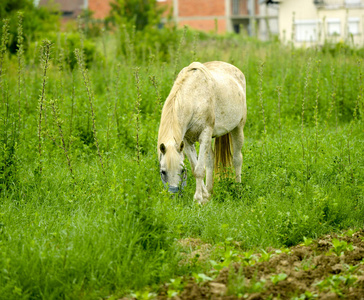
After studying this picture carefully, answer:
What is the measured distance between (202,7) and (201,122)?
44.5 metres

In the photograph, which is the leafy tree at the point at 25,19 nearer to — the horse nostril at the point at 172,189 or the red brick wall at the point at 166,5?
the red brick wall at the point at 166,5

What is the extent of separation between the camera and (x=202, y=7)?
161ft

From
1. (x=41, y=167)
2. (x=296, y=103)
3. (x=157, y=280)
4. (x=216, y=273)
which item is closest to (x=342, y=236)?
(x=216, y=273)

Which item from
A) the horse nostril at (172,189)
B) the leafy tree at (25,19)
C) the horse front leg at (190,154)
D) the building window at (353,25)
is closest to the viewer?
the horse nostril at (172,189)

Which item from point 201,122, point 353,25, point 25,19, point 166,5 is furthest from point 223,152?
point 353,25

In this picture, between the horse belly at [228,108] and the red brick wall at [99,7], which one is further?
the red brick wall at [99,7]

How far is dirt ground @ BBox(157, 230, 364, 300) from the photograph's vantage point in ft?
12.5

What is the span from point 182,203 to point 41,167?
203 cm

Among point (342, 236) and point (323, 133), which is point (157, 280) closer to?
point (342, 236)

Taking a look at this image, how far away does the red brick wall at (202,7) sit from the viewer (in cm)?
4891

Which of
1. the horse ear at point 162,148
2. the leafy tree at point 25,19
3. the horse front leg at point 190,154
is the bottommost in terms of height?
the horse front leg at point 190,154

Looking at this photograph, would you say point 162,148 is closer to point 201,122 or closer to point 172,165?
point 172,165

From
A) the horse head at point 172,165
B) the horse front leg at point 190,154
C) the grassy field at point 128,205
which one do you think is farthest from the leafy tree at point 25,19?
the horse head at point 172,165

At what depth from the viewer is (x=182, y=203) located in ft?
20.1
